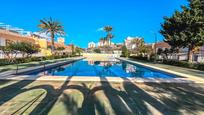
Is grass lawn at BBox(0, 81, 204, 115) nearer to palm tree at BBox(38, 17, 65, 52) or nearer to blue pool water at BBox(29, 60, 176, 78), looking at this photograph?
blue pool water at BBox(29, 60, 176, 78)

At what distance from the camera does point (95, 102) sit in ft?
24.4

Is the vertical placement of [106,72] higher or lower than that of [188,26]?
lower

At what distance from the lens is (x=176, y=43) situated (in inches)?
1109

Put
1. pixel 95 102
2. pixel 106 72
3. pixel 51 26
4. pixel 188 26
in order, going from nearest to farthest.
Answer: pixel 95 102 < pixel 106 72 < pixel 188 26 < pixel 51 26

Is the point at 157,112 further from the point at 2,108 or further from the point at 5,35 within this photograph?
the point at 5,35

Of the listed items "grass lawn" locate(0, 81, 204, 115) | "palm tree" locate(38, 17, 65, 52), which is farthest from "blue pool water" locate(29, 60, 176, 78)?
"palm tree" locate(38, 17, 65, 52)

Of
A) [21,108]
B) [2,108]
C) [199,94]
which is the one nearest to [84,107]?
[21,108]

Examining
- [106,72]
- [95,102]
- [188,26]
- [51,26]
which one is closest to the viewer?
[95,102]

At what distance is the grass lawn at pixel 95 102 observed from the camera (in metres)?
6.47

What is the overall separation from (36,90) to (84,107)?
3631mm

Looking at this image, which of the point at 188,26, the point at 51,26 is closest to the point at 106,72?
the point at 188,26

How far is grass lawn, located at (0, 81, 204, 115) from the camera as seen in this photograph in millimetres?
6469

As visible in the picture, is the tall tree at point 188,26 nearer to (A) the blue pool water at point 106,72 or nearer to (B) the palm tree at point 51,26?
(A) the blue pool water at point 106,72

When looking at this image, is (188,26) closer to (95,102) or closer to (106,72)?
(106,72)
